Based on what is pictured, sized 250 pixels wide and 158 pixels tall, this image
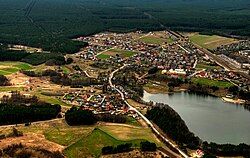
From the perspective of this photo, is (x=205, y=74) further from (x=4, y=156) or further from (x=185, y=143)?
(x=4, y=156)

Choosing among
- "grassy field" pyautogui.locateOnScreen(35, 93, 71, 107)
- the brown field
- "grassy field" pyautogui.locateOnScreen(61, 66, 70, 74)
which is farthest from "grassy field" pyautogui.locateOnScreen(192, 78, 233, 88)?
the brown field

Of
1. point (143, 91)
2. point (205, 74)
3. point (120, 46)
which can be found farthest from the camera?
point (120, 46)

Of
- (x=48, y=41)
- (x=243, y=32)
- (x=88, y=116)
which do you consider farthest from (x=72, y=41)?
(x=88, y=116)

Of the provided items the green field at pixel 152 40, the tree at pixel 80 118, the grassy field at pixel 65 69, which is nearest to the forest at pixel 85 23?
the green field at pixel 152 40

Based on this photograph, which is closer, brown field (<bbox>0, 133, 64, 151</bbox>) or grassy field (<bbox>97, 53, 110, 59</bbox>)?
brown field (<bbox>0, 133, 64, 151</bbox>)

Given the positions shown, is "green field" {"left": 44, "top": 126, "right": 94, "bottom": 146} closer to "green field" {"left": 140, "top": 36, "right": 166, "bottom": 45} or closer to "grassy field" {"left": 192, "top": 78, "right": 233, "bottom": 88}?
"grassy field" {"left": 192, "top": 78, "right": 233, "bottom": 88}

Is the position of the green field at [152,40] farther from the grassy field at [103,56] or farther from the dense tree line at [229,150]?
the dense tree line at [229,150]
